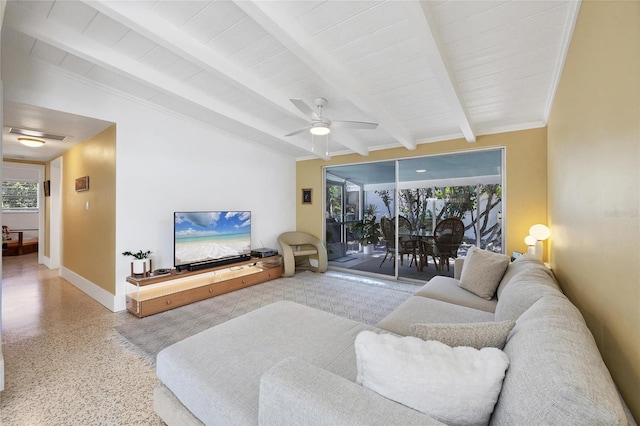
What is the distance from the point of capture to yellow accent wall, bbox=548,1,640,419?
0.97 m

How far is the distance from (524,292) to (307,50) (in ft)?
7.58

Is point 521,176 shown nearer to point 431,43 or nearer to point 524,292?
point 431,43

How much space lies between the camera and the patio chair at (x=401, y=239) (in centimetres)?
485

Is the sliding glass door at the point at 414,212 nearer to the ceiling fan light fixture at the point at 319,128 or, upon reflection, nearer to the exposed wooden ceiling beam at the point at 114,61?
the ceiling fan light fixture at the point at 319,128

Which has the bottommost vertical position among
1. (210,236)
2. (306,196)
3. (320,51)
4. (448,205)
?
(210,236)

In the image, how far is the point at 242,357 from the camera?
140 centimetres

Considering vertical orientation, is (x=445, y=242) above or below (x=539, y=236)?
below

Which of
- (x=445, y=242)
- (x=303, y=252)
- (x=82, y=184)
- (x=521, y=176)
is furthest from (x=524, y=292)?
(x=82, y=184)

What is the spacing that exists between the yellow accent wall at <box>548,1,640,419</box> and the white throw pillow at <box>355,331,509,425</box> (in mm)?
544

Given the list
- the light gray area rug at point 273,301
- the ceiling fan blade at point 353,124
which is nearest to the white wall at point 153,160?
the light gray area rug at point 273,301

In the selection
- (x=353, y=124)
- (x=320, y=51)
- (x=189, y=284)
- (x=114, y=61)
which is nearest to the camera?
(x=320, y=51)

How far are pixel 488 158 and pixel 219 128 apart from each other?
14.1 feet

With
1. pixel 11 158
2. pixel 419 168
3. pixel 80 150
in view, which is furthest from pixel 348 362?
pixel 11 158

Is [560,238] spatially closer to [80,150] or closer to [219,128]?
[219,128]
